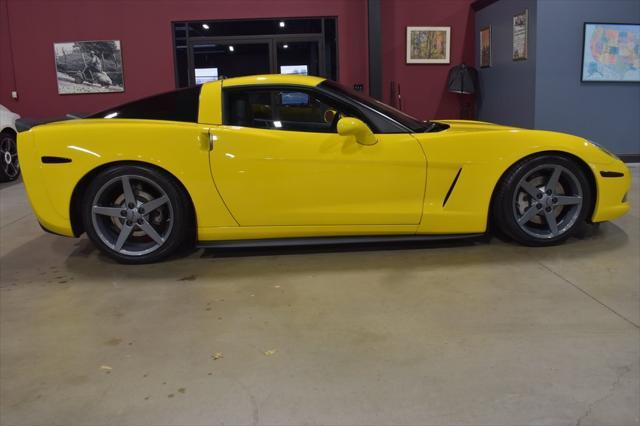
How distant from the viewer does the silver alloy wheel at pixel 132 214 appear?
3.52 m

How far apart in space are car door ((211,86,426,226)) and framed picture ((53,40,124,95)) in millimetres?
7023

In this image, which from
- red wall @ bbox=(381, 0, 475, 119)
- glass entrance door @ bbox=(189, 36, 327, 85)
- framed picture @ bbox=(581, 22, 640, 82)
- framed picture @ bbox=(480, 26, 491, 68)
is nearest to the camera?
framed picture @ bbox=(581, 22, 640, 82)

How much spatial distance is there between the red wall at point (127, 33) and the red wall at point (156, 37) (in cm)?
2

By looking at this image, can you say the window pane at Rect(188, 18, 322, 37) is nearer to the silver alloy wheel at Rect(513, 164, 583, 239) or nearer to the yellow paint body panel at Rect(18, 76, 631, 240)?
the yellow paint body panel at Rect(18, 76, 631, 240)

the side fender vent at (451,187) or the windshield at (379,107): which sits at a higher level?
the windshield at (379,107)

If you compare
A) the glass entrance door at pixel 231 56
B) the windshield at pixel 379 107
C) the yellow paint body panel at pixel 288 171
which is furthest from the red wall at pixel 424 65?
the yellow paint body panel at pixel 288 171

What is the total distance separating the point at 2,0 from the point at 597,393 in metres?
10.7

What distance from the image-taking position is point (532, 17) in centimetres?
739

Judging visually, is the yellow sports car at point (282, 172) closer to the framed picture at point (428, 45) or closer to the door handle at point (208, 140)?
the door handle at point (208, 140)

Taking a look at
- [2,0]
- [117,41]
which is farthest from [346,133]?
[2,0]

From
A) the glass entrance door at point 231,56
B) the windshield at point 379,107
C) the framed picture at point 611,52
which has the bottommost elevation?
the windshield at point 379,107

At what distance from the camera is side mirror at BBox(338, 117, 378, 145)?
3320 mm

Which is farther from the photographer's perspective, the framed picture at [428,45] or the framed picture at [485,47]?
the framed picture at [428,45]

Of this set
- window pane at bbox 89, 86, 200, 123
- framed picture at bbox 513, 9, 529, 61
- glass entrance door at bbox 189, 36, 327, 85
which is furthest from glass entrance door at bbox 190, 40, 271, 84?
window pane at bbox 89, 86, 200, 123
